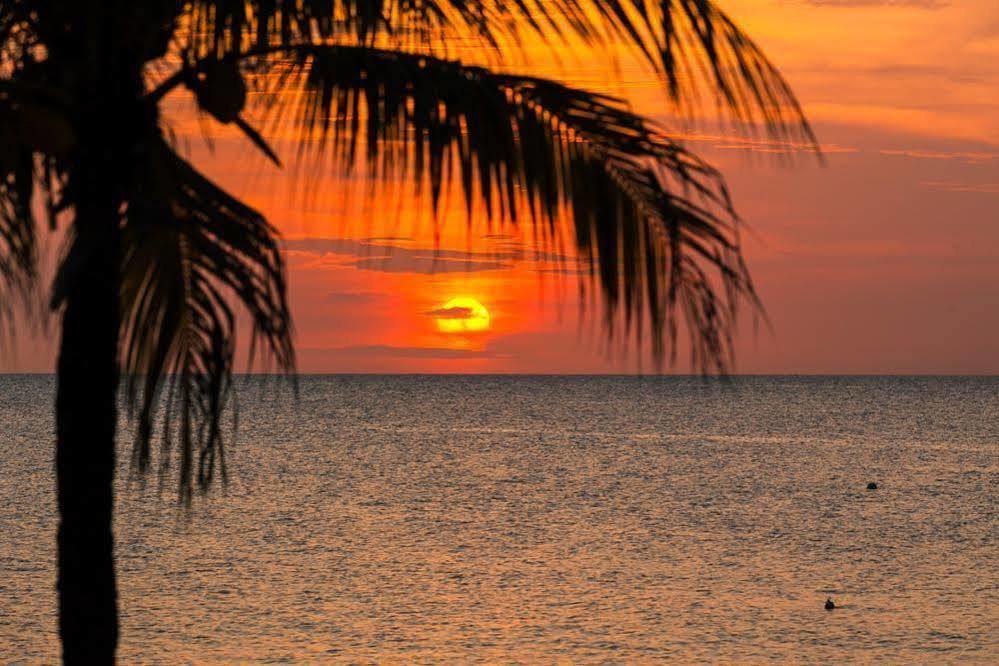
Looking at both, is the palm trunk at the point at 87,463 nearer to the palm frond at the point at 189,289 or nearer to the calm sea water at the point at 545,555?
the palm frond at the point at 189,289

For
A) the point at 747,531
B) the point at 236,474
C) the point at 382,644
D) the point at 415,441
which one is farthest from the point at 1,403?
the point at 382,644

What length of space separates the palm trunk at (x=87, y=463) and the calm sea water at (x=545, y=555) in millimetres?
1487

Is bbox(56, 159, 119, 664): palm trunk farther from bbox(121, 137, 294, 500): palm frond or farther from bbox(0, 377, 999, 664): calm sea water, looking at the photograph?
bbox(0, 377, 999, 664): calm sea water

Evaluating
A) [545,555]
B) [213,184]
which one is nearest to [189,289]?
[213,184]

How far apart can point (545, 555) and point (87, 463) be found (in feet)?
94.7

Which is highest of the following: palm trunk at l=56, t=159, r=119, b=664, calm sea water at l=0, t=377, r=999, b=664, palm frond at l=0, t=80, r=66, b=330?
palm frond at l=0, t=80, r=66, b=330

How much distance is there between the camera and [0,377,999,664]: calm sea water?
22.4 meters

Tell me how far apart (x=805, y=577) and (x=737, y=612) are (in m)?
6.04

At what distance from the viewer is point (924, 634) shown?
23047mm

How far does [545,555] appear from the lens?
111ft

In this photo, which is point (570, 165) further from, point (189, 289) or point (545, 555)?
point (545, 555)

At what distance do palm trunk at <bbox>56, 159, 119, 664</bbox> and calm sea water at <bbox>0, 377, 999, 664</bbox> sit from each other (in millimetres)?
1487

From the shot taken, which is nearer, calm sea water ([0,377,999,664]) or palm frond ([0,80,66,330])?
palm frond ([0,80,66,330])

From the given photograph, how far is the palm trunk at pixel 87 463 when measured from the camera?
5457mm
